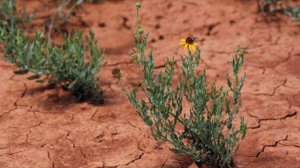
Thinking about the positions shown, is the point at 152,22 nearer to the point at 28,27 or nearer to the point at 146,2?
the point at 146,2

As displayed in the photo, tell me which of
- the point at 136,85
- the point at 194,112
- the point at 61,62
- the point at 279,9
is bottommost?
the point at 136,85

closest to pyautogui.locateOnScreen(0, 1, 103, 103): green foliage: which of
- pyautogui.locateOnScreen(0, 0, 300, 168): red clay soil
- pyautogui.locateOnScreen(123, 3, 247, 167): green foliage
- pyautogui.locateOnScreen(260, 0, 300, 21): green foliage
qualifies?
pyautogui.locateOnScreen(0, 0, 300, 168): red clay soil

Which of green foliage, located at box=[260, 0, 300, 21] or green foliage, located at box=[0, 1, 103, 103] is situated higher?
green foliage, located at box=[260, 0, 300, 21]

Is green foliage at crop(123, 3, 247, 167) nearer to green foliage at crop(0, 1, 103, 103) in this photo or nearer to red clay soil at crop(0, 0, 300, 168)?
red clay soil at crop(0, 0, 300, 168)

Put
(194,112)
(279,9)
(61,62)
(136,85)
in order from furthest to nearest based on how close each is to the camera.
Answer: (279,9) < (136,85) < (61,62) < (194,112)

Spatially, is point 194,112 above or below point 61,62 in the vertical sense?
below

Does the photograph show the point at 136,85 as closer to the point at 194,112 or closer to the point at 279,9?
the point at 194,112

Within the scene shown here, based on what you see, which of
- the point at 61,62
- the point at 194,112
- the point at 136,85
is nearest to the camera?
the point at 194,112

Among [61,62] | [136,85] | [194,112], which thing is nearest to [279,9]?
[136,85]
